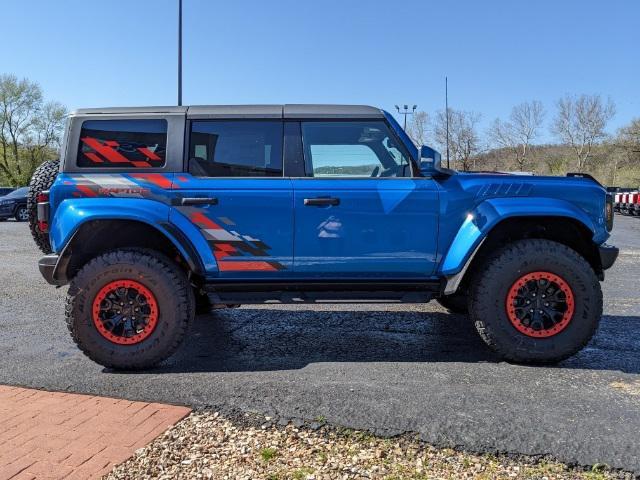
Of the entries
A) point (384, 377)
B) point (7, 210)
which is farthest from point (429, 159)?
point (7, 210)

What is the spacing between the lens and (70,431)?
289 cm

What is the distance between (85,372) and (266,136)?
7.37 ft

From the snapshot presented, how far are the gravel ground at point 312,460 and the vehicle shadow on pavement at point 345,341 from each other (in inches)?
45.4

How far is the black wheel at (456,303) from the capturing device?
5.28 metres

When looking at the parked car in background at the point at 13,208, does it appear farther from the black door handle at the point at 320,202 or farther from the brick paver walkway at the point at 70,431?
the black door handle at the point at 320,202

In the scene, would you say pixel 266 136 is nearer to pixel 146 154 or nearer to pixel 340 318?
pixel 146 154

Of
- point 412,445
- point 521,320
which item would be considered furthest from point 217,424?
point 521,320

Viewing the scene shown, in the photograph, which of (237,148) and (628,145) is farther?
(628,145)

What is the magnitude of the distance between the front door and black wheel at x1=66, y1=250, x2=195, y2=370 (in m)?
1.00

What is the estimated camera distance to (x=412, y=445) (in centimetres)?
271

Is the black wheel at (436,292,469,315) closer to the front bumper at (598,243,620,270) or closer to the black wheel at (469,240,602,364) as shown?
the black wheel at (469,240,602,364)

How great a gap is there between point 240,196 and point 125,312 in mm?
1232

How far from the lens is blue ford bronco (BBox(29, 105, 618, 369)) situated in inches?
154

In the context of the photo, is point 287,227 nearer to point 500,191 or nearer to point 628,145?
point 500,191
